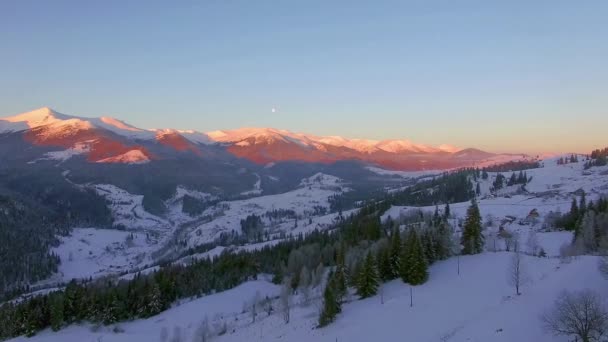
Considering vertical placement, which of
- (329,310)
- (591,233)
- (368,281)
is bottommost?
(329,310)

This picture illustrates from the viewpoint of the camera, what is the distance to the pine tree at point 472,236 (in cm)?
12000

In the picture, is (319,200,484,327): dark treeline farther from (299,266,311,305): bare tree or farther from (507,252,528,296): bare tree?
(507,252,528,296): bare tree

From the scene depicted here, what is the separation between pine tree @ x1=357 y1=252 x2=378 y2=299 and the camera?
103625mm

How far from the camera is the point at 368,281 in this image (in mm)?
104438

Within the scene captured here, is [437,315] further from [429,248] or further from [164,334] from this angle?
[164,334]

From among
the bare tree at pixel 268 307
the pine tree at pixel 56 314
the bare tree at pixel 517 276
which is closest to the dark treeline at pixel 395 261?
the bare tree at pixel 268 307

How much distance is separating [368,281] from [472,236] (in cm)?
3391

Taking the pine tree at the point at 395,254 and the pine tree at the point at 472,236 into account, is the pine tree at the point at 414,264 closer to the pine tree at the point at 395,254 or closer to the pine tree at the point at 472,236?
the pine tree at the point at 395,254

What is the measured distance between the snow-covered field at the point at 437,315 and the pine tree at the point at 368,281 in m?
2.58

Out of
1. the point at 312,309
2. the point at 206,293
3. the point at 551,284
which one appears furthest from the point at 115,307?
the point at 551,284

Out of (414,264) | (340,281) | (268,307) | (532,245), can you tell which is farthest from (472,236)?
(268,307)

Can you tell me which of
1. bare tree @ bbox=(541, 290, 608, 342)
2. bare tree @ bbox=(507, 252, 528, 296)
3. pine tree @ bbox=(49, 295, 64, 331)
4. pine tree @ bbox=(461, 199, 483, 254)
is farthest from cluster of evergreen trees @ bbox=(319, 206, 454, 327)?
pine tree @ bbox=(49, 295, 64, 331)

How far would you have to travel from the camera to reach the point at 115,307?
125m

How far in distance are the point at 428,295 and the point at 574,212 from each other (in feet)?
311
